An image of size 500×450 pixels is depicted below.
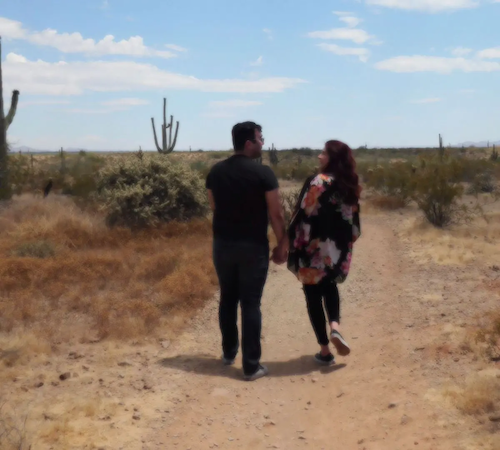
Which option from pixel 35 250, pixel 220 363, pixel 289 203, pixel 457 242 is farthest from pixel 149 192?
pixel 220 363

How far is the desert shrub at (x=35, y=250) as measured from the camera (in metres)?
9.77

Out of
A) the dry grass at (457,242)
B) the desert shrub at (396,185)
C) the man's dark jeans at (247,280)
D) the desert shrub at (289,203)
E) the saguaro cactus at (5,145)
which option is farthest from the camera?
the saguaro cactus at (5,145)

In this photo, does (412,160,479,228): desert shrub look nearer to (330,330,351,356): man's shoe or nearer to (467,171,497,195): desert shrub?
(467,171,497,195): desert shrub

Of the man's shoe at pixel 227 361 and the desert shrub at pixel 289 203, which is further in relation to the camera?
the desert shrub at pixel 289 203

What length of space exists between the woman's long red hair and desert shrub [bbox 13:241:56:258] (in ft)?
20.2

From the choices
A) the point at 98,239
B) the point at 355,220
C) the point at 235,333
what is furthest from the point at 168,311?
the point at 98,239

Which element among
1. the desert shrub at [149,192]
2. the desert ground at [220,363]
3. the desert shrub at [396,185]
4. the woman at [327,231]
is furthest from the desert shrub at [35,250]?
the desert shrub at [396,185]

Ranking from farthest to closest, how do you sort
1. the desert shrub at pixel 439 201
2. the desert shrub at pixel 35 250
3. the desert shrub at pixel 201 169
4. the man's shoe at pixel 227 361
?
the desert shrub at pixel 201 169, the desert shrub at pixel 439 201, the desert shrub at pixel 35 250, the man's shoe at pixel 227 361

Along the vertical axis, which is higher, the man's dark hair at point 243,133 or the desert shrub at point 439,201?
the man's dark hair at point 243,133

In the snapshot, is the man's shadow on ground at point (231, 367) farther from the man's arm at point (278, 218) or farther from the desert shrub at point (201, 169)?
the desert shrub at point (201, 169)

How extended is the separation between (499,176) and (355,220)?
70.3 feet

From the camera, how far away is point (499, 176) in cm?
2464

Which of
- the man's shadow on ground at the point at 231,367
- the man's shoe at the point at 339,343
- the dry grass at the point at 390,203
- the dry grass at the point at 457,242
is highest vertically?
the dry grass at the point at 390,203

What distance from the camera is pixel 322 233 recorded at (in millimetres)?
5113
